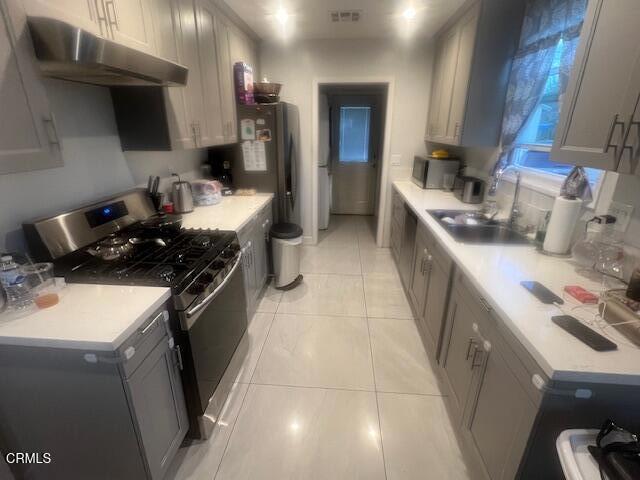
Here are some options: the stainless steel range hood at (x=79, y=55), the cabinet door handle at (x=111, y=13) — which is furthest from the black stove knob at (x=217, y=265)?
the cabinet door handle at (x=111, y=13)

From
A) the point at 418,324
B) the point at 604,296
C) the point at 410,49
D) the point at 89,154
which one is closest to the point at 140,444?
the point at 89,154

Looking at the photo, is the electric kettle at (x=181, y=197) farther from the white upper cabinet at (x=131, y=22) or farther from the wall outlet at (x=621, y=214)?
the wall outlet at (x=621, y=214)

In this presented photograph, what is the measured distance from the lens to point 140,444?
1141mm

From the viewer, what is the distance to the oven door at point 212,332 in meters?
1.39

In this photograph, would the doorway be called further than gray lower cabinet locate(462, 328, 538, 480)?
Yes

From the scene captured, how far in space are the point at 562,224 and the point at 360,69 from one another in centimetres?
281

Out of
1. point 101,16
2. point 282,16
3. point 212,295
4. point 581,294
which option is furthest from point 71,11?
point 581,294

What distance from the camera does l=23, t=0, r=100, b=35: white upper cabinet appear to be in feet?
3.44

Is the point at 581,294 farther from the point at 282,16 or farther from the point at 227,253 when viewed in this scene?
the point at 282,16

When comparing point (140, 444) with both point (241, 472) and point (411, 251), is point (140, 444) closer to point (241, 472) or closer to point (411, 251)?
point (241, 472)

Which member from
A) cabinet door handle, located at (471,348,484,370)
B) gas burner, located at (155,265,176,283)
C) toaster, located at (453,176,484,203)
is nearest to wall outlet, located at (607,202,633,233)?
cabinet door handle, located at (471,348,484,370)

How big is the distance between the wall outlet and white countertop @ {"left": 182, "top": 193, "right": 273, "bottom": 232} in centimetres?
206

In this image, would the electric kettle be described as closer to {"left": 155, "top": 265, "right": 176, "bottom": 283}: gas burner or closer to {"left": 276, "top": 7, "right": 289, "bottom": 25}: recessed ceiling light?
{"left": 155, "top": 265, "right": 176, "bottom": 283}: gas burner

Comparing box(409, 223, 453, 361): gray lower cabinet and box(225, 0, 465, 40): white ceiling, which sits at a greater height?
box(225, 0, 465, 40): white ceiling
